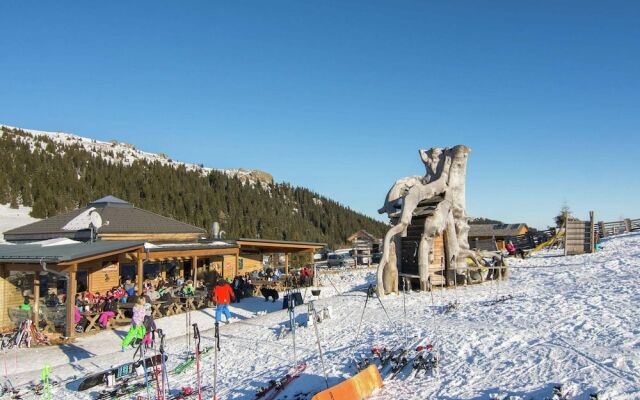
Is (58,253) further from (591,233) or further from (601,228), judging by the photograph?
(601,228)

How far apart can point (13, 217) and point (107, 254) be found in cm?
3391

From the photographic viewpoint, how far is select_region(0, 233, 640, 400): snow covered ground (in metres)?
7.80

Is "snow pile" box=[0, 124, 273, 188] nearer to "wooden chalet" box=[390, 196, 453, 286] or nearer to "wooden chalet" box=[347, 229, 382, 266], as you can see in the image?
"wooden chalet" box=[347, 229, 382, 266]

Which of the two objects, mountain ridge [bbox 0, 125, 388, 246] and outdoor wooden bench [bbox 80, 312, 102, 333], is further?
mountain ridge [bbox 0, 125, 388, 246]

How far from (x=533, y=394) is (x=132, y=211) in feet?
84.2

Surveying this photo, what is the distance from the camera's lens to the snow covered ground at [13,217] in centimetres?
4056

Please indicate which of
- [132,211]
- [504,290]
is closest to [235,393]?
[504,290]

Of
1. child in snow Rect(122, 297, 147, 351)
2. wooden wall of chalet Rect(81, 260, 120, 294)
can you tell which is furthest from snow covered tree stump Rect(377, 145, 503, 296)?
wooden wall of chalet Rect(81, 260, 120, 294)

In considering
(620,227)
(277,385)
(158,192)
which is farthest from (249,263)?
(158,192)

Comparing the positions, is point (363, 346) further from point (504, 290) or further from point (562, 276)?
point (562, 276)

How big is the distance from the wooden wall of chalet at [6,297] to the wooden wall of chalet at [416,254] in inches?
570

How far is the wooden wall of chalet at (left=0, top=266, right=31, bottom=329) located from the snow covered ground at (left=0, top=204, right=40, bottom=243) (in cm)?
2474

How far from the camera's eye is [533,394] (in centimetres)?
717

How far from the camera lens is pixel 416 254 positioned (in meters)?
19.4
